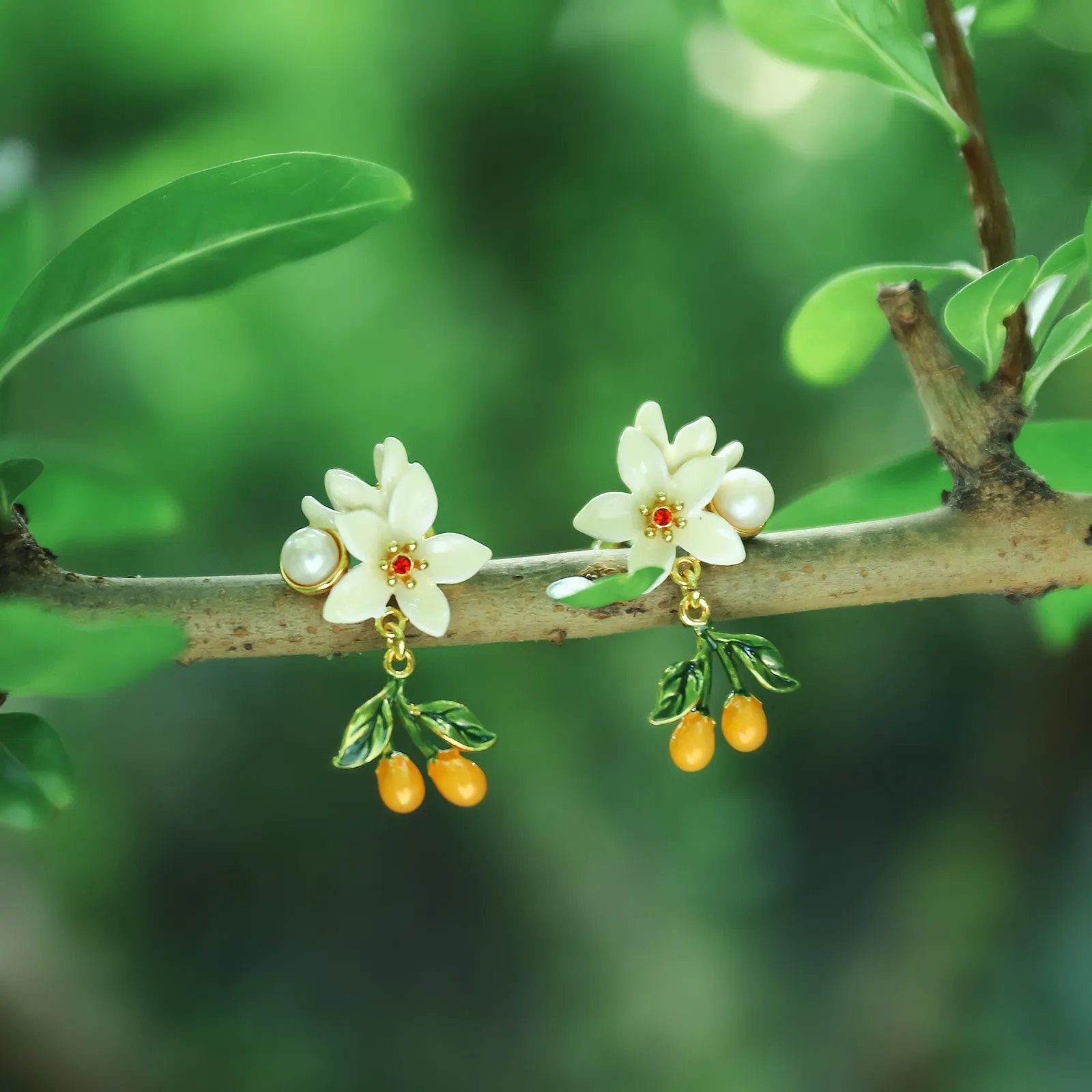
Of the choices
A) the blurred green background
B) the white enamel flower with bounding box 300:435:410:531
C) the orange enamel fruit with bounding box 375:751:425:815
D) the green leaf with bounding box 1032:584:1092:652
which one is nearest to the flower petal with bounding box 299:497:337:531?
the white enamel flower with bounding box 300:435:410:531

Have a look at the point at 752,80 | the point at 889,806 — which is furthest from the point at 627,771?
the point at 752,80

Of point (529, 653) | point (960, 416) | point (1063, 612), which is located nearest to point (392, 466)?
point (960, 416)

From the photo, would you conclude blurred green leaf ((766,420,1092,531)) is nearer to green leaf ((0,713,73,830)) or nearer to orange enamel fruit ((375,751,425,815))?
orange enamel fruit ((375,751,425,815))

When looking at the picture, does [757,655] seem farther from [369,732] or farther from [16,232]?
[16,232]

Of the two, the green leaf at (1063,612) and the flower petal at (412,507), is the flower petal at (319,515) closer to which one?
the flower petal at (412,507)

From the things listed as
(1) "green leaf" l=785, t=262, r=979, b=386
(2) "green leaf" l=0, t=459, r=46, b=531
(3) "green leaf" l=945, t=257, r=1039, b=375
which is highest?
(1) "green leaf" l=785, t=262, r=979, b=386

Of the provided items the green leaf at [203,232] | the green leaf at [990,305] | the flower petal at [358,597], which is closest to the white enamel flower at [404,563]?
the flower petal at [358,597]
